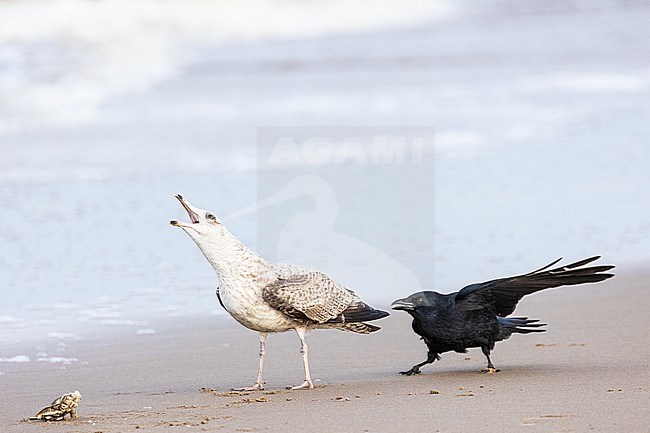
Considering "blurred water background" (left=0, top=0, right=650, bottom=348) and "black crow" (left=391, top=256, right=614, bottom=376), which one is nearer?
"black crow" (left=391, top=256, right=614, bottom=376)

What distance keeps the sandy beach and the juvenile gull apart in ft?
1.40

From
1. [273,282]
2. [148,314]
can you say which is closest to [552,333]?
[273,282]

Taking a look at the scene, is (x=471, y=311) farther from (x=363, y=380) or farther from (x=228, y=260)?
(x=228, y=260)

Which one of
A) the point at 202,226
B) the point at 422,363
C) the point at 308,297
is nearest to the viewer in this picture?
the point at 202,226

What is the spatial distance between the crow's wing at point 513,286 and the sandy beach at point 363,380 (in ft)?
1.46

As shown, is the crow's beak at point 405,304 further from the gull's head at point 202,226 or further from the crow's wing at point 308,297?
the gull's head at point 202,226

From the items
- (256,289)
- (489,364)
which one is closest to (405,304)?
(489,364)

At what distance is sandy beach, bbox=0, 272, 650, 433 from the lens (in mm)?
5848

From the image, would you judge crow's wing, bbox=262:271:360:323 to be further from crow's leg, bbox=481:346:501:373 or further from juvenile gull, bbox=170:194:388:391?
crow's leg, bbox=481:346:501:373

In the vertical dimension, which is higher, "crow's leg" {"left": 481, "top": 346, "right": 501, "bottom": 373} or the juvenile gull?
the juvenile gull

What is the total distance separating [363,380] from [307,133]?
10.9m

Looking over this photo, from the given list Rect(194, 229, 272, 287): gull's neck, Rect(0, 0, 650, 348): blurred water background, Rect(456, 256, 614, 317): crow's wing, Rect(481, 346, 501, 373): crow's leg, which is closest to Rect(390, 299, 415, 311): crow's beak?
Rect(456, 256, 614, 317): crow's wing

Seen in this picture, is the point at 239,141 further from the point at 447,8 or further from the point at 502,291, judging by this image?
the point at 447,8

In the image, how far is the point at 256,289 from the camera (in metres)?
7.06
